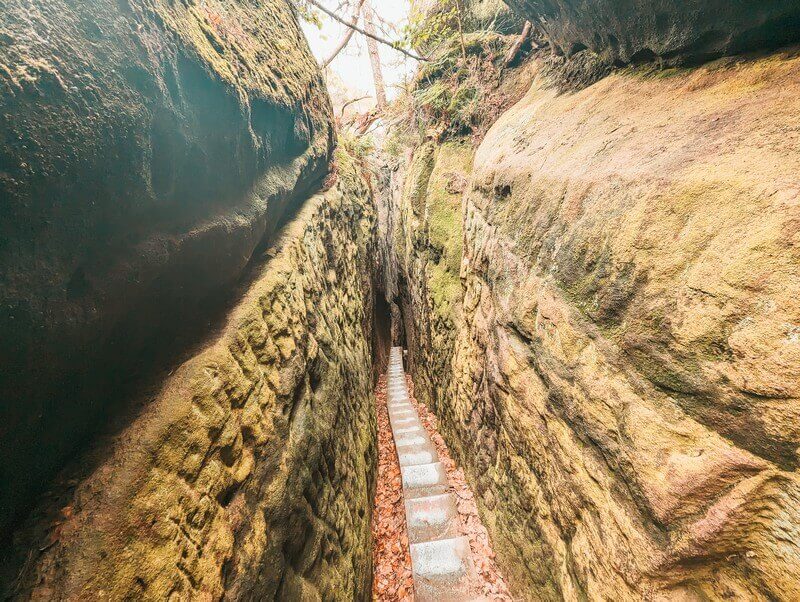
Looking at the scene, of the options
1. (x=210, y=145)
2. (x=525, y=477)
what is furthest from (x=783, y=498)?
(x=210, y=145)

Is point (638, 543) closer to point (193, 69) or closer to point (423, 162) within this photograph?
point (193, 69)

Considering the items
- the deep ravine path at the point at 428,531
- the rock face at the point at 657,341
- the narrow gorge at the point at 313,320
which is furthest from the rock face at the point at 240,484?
the rock face at the point at 657,341

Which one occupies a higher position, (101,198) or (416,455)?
(101,198)

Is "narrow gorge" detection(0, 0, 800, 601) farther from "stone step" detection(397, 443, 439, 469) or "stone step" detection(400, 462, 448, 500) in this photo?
"stone step" detection(397, 443, 439, 469)

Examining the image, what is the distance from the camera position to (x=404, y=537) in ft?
16.2

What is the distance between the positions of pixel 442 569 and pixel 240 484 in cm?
365

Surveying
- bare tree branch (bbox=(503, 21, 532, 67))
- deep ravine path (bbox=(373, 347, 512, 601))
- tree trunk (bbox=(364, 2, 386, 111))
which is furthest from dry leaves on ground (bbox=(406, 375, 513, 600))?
tree trunk (bbox=(364, 2, 386, 111))

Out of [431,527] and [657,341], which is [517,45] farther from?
[431,527]

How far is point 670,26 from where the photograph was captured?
2459 mm

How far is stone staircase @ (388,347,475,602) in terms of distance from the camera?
4.16 meters

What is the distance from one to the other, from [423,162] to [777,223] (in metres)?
7.77

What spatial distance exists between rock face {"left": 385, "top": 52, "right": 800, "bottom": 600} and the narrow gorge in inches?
0.6

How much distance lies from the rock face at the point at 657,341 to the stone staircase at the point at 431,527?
83 cm

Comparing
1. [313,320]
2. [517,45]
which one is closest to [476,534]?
[313,320]
